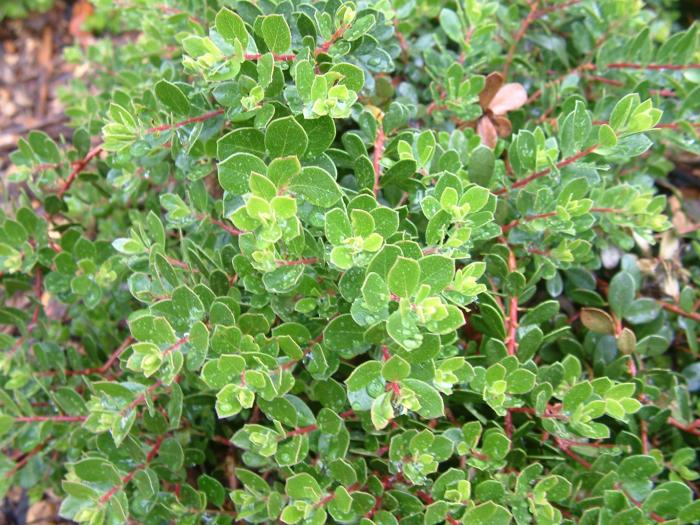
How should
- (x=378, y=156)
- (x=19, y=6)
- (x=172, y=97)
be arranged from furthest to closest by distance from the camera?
(x=19, y=6) < (x=378, y=156) < (x=172, y=97)

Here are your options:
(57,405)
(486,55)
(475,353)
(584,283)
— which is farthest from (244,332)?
(486,55)

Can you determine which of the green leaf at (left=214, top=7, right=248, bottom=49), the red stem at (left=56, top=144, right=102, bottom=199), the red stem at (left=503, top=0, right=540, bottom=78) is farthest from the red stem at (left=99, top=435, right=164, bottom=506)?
the red stem at (left=503, top=0, right=540, bottom=78)

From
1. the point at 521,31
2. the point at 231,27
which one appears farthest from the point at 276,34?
the point at 521,31

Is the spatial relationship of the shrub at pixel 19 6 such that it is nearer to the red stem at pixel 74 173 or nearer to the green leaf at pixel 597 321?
the red stem at pixel 74 173

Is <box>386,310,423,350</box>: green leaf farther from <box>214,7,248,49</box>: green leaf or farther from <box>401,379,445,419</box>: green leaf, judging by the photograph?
<box>214,7,248,49</box>: green leaf

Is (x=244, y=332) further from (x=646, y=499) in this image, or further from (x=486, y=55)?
(x=486, y=55)

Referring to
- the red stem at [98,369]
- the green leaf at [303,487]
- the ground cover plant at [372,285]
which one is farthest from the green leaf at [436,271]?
the red stem at [98,369]

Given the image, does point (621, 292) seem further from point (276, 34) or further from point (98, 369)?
point (98, 369)
